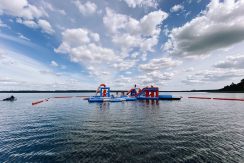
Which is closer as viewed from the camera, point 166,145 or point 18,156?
point 18,156

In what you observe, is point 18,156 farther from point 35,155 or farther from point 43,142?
point 43,142

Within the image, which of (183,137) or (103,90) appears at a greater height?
(103,90)

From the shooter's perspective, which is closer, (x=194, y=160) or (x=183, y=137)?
(x=194, y=160)

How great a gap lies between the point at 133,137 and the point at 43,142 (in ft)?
38.4

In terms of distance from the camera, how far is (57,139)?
17484mm

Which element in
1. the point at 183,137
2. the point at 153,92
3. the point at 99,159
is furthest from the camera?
the point at 153,92

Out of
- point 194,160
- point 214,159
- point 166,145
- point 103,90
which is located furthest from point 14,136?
point 103,90

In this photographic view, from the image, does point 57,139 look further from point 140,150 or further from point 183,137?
point 183,137

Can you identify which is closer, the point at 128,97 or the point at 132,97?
the point at 128,97

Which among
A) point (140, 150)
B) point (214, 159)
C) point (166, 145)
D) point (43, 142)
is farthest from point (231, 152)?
point (43, 142)

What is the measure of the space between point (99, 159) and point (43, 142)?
9283mm

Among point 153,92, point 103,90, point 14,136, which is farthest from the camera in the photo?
point 153,92

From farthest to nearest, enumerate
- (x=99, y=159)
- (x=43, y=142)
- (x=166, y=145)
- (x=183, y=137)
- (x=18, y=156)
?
(x=183, y=137), (x=43, y=142), (x=166, y=145), (x=18, y=156), (x=99, y=159)

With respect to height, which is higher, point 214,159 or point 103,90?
point 103,90
